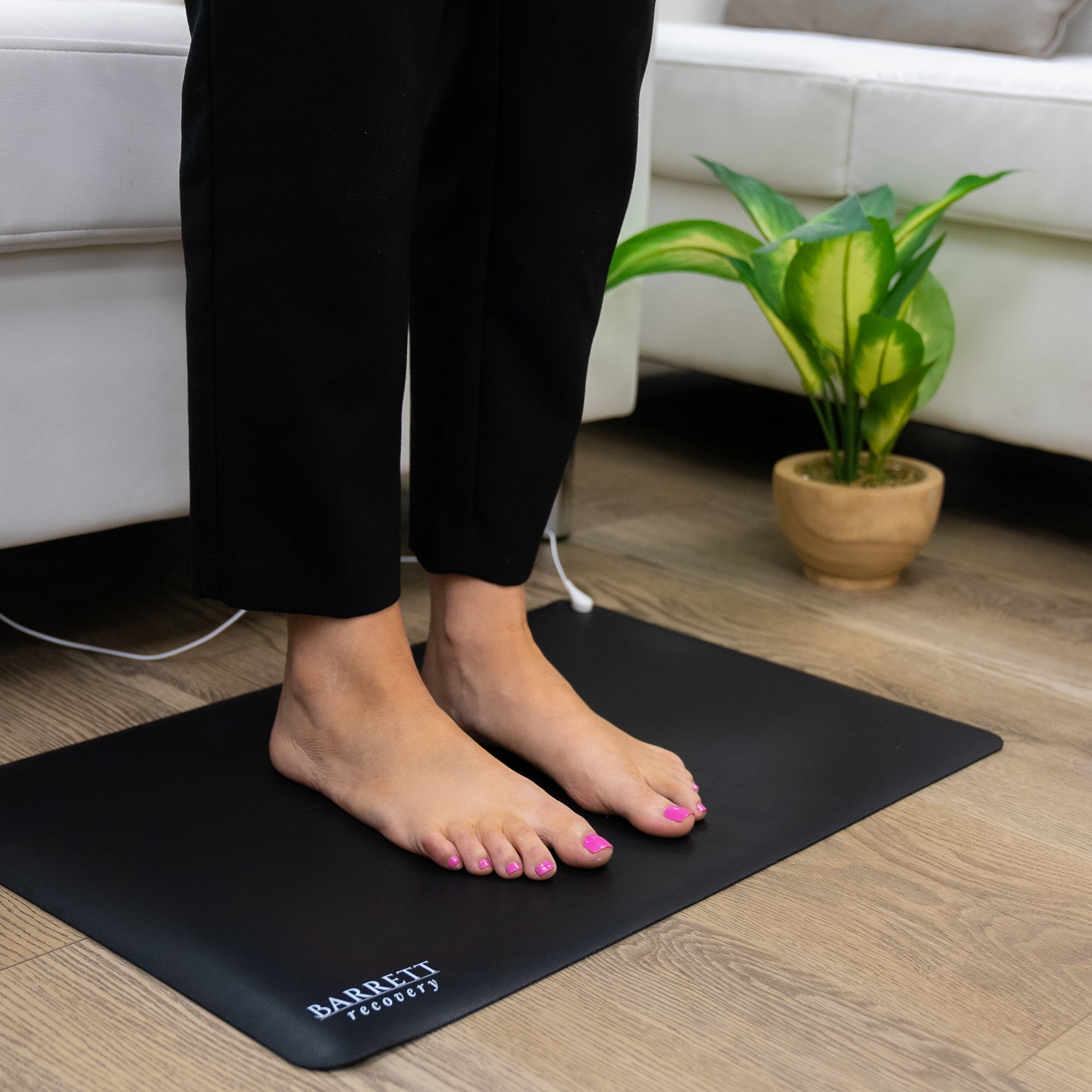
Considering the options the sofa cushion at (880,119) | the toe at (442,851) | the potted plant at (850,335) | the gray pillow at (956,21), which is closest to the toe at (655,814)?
the toe at (442,851)

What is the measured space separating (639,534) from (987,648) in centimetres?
42

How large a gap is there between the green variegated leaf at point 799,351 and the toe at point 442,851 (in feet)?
2.13

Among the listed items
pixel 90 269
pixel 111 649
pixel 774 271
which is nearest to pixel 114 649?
pixel 111 649

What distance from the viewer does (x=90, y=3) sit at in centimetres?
97

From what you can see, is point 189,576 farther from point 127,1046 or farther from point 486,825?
point 127,1046

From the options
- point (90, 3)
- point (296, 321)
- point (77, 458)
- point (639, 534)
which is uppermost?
point (90, 3)

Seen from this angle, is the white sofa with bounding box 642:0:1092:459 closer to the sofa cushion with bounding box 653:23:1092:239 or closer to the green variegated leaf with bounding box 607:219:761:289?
the sofa cushion with bounding box 653:23:1092:239

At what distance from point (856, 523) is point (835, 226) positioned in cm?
30

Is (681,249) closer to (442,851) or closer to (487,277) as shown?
(487,277)

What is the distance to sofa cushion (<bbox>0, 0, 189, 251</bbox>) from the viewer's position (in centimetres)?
90

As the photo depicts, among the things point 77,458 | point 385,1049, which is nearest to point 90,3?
point 77,458

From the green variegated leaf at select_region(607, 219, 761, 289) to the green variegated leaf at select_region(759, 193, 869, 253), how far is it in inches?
5.5

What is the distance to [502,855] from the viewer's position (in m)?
0.77

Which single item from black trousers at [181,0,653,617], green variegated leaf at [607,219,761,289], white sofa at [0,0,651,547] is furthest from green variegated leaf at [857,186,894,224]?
white sofa at [0,0,651,547]
